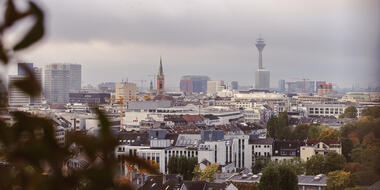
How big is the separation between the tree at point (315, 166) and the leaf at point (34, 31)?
14980mm

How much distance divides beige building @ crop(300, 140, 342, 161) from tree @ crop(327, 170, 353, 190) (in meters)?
4.22

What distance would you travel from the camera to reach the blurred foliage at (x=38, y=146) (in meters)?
0.74

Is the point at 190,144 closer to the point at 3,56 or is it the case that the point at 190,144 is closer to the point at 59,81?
the point at 3,56

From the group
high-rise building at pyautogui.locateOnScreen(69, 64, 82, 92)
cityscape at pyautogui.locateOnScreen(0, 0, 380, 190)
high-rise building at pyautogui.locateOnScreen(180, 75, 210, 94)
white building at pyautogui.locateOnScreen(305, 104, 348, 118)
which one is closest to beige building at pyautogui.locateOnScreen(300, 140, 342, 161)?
cityscape at pyautogui.locateOnScreen(0, 0, 380, 190)

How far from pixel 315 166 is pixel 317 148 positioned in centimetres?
242

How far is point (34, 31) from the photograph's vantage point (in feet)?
2.46

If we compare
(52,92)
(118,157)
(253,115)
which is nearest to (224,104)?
(253,115)

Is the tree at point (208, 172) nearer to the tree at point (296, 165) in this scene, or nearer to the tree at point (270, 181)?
the tree at point (296, 165)

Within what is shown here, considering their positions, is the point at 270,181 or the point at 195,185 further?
the point at 195,185

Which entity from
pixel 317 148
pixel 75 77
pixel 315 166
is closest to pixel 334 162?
pixel 315 166

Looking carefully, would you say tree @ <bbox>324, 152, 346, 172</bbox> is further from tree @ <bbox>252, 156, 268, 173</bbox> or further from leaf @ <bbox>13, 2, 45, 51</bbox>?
leaf @ <bbox>13, 2, 45, 51</bbox>

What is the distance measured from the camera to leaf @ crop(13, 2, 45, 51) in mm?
750

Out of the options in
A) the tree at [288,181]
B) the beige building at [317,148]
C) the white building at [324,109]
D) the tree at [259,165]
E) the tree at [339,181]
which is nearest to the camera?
the tree at [339,181]

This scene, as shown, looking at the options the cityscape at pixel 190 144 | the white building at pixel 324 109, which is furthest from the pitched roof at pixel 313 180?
the white building at pixel 324 109
